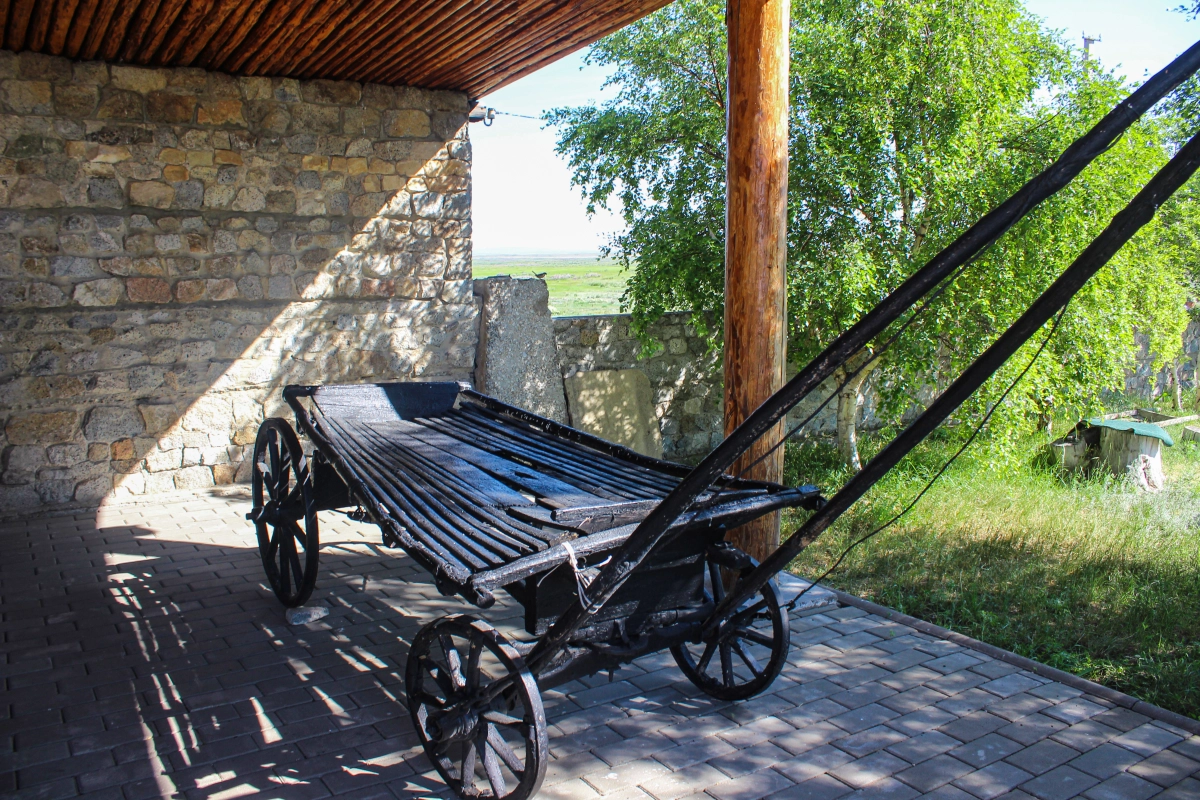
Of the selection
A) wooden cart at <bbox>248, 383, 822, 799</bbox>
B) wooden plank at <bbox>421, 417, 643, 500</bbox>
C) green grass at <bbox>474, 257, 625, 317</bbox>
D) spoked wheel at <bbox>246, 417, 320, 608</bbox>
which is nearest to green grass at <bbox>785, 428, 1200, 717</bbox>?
wooden cart at <bbox>248, 383, 822, 799</bbox>

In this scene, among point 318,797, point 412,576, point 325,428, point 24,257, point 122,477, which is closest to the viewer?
point 318,797

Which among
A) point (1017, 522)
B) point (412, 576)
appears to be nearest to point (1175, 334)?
point (1017, 522)

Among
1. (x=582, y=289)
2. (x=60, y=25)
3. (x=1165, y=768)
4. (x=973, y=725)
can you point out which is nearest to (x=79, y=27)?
(x=60, y=25)

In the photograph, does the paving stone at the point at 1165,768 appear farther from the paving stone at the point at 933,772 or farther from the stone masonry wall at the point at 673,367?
the stone masonry wall at the point at 673,367

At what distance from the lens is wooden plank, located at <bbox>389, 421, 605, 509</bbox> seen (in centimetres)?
304

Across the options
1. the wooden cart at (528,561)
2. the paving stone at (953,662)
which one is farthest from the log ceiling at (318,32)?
the paving stone at (953,662)

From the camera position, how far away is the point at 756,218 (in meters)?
4.09

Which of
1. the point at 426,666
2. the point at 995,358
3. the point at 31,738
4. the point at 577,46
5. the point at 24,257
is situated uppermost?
the point at 577,46

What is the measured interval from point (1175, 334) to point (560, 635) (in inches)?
315

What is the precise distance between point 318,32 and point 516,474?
138 inches

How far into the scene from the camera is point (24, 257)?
566cm

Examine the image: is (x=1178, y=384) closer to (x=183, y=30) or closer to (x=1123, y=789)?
(x=1123, y=789)

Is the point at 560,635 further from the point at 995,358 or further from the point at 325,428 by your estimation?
the point at 325,428

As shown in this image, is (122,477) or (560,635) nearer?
(560,635)
